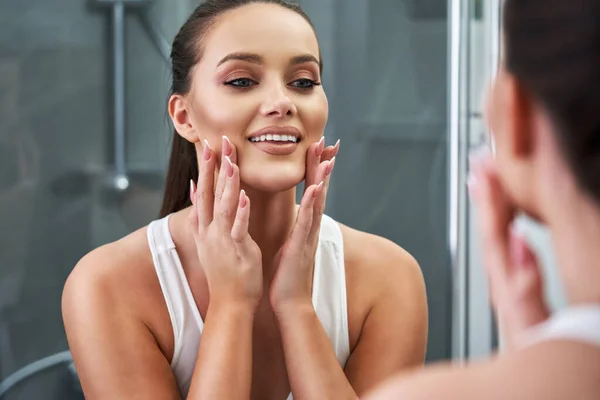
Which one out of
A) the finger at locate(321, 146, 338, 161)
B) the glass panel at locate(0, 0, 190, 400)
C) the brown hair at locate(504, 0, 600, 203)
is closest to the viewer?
the brown hair at locate(504, 0, 600, 203)

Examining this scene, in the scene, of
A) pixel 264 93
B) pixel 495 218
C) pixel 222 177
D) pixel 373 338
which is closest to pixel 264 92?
pixel 264 93

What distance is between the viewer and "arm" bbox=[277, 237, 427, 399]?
84cm

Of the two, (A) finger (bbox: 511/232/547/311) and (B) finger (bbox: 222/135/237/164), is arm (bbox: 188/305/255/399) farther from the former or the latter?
(A) finger (bbox: 511/232/547/311)

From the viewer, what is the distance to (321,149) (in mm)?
897

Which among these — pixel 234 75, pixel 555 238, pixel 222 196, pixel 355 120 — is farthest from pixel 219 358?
pixel 355 120

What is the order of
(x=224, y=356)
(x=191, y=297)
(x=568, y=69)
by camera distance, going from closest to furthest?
(x=568, y=69)
(x=224, y=356)
(x=191, y=297)

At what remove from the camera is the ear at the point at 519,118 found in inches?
13.9

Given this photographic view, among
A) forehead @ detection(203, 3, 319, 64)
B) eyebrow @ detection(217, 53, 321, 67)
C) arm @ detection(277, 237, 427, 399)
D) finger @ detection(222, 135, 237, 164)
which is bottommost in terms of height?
arm @ detection(277, 237, 427, 399)

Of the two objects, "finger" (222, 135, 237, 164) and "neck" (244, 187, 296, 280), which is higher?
"finger" (222, 135, 237, 164)

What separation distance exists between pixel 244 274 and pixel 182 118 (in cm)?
23

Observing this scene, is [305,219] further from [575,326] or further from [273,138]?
[575,326]

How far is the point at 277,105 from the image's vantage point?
854mm

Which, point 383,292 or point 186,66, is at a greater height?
point 186,66

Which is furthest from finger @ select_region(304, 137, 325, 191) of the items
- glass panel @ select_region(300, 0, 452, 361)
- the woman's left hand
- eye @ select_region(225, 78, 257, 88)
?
glass panel @ select_region(300, 0, 452, 361)
